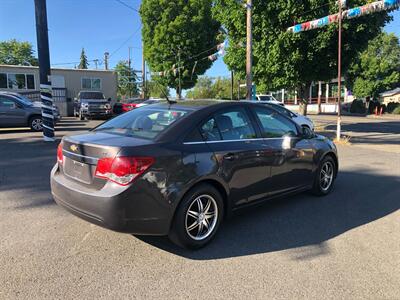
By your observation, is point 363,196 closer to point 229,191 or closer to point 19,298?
point 229,191

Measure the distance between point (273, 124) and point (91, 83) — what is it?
95.0 ft

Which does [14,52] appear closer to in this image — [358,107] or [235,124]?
[358,107]

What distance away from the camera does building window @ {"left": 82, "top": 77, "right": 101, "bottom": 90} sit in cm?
3123

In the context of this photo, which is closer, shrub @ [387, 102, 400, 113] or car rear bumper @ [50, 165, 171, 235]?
car rear bumper @ [50, 165, 171, 235]

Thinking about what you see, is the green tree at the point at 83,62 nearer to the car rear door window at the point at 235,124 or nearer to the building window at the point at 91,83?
the building window at the point at 91,83

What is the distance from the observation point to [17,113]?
582 inches

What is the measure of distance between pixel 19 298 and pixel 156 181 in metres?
1.49

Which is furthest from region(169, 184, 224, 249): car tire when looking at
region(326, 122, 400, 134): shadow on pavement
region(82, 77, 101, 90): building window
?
region(82, 77, 101, 90): building window

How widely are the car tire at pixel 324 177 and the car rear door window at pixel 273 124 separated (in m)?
0.90

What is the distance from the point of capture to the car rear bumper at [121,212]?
11.4ft

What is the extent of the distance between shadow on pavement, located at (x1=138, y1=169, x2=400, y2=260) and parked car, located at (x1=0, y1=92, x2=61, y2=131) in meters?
12.5

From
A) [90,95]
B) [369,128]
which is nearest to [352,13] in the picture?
[369,128]

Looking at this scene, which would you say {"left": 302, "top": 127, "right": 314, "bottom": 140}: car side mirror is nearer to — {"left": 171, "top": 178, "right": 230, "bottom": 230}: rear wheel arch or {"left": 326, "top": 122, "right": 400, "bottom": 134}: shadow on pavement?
{"left": 171, "top": 178, "right": 230, "bottom": 230}: rear wheel arch

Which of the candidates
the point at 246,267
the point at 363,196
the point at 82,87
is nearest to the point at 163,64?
the point at 82,87
